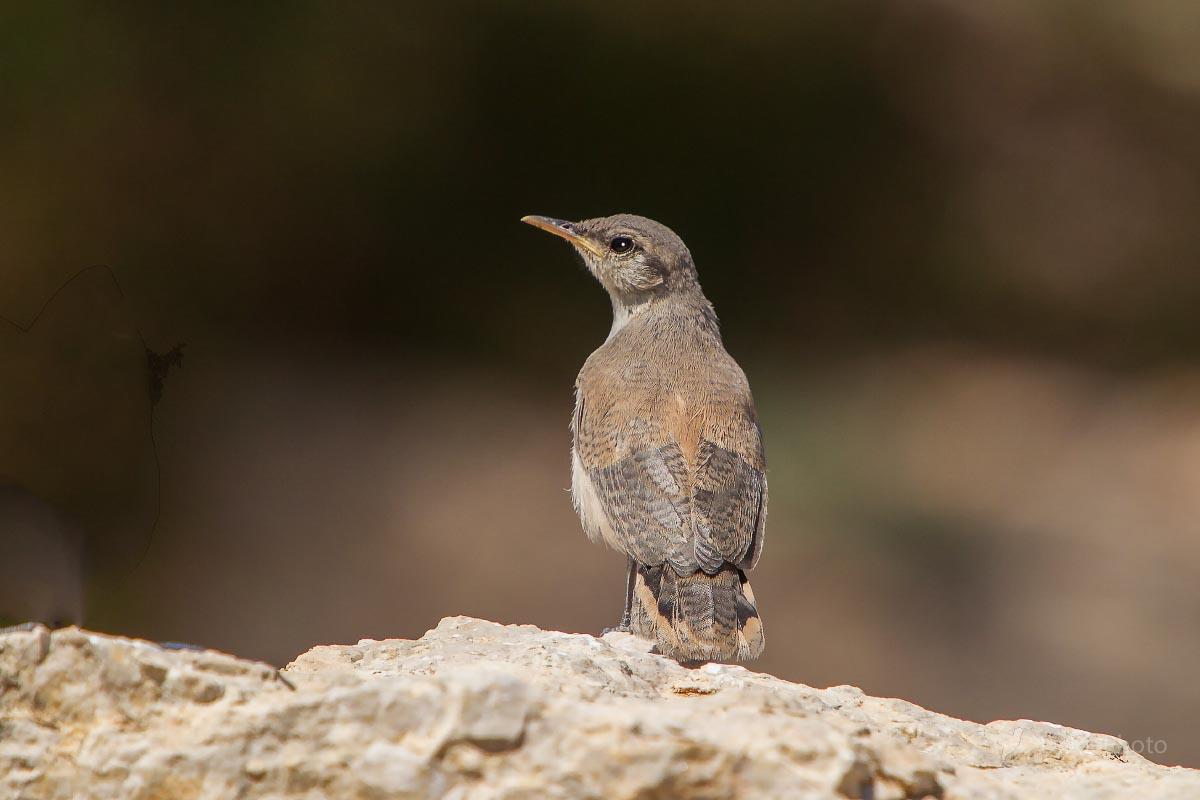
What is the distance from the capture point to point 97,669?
8.12ft

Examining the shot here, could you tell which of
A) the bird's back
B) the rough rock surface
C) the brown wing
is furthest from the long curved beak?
the rough rock surface

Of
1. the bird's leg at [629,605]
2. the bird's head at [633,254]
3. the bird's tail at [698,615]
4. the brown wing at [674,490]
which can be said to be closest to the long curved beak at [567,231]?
the bird's head at [633,254]

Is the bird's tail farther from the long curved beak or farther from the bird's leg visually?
the long curved beak

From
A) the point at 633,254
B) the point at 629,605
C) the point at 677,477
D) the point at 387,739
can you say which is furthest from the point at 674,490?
the point at 387,739

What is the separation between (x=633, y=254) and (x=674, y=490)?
5.45ft

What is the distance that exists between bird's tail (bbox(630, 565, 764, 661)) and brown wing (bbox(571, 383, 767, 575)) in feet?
0.21

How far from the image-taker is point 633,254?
6.55m

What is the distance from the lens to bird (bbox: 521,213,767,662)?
491 centimetres

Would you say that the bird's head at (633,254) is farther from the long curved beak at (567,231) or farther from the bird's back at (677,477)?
the bird's back at (677,477)

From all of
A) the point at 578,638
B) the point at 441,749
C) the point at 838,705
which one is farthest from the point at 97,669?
the point at 838,705

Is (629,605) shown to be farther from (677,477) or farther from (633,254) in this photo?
(633,254)

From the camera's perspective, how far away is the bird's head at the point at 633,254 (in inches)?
258

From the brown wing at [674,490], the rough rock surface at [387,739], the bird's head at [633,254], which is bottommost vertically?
the rough rock surface at [387,739]

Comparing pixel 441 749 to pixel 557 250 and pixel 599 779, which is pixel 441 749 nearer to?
pixel 599 779
